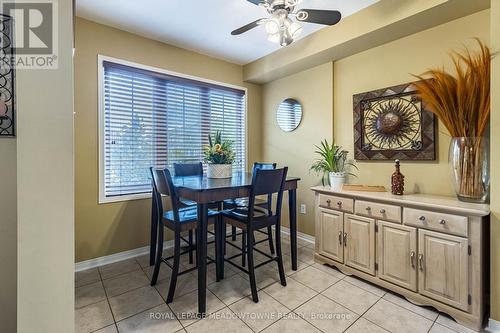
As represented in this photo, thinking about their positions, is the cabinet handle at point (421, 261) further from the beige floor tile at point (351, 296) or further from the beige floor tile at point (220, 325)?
the beige floor tile at point (220, 325)

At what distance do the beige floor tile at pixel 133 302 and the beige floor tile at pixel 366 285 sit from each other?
5.57 ft

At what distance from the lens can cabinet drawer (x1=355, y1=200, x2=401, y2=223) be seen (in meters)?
2.01

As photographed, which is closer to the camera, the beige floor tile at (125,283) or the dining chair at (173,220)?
the dining chair at (173,220)

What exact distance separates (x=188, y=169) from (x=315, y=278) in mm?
1856

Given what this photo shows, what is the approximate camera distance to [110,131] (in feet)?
8.64

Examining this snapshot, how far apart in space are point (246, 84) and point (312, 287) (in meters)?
2.95

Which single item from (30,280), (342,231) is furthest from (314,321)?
(30,280)

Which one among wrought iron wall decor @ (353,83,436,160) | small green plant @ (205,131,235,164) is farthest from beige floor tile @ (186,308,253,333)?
wrought iron wall decor @ (353,83,436,160)

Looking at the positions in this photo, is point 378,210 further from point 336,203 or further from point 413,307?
point 413,307

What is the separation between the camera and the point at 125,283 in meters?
2.23

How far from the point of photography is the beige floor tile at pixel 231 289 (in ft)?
6.64

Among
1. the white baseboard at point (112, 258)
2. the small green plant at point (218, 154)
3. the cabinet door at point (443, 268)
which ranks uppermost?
the small green plant at point (218, 154)

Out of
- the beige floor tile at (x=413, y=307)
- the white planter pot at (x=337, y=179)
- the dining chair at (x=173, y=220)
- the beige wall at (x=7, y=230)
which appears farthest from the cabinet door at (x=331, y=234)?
the beige wall at (x=7, y=230)

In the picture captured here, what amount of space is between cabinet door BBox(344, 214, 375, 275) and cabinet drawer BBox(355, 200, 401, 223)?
0.06 meters
